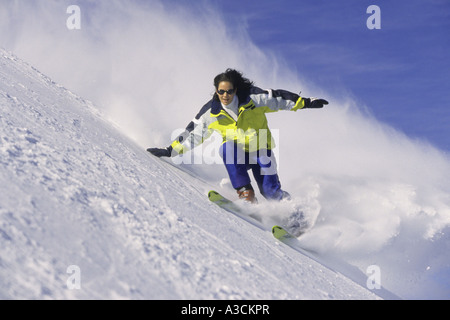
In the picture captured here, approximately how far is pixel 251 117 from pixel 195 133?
31.1 inches

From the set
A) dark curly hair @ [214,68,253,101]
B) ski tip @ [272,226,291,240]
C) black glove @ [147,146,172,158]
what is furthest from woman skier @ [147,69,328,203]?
ski tip @ [272,226,291,240]

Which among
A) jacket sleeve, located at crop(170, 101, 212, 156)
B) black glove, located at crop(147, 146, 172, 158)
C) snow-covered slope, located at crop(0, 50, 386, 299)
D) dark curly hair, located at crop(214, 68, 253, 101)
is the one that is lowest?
snow-covered slope, located at crop(0, 50, 386, 299)

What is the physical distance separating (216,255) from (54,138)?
1696 mm

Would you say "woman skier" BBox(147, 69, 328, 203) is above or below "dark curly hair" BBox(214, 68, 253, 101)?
below

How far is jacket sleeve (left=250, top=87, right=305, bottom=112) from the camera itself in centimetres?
452

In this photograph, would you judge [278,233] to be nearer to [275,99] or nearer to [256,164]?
[256,164]

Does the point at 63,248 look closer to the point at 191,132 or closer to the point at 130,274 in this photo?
the point at 130,274

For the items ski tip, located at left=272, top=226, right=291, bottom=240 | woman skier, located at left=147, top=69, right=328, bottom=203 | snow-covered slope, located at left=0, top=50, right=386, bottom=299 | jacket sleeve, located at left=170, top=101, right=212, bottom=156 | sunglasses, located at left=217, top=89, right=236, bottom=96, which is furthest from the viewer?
jacket sleeve, located at left=170, top=101, right=212, bottom=156

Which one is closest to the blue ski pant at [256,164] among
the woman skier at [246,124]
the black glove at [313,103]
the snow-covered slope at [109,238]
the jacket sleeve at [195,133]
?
the woman skier at [246,124]

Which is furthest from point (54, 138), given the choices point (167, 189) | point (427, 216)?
point (427, 216)

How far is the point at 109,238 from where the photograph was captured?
6.32 ft

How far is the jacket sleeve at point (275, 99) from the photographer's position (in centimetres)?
452

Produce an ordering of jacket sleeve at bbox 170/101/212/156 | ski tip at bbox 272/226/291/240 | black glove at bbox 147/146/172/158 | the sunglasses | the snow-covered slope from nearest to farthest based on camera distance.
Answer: the snow-covered slope, ski tip at bbox 272/226/291/240, the sunglasses, jacket sleeve at bbox 170/101/212/156, black glove at bbox 147/146/172/158

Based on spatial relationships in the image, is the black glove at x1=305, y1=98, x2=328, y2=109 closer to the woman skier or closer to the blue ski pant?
the woman skier
